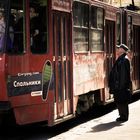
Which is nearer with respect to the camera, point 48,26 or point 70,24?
point 48,26

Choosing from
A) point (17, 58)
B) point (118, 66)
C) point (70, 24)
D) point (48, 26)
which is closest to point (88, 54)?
point (118, 66)

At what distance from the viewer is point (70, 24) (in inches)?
465

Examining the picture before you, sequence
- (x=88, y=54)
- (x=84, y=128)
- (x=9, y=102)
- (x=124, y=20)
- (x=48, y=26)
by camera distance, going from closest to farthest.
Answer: (x=9, y=102) → (x=48, y=26) → (x=84, y=128) → (x=88, y=54) → (x=124, y=20)

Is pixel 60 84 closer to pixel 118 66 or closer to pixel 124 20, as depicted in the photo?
pixel 118 66

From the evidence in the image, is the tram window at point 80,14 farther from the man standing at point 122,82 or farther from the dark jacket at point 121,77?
the dark jacket at point 121,77

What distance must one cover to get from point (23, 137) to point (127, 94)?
2.98 m

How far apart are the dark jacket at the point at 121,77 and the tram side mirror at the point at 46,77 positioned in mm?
2865

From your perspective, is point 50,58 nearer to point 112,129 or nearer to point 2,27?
point 2,27

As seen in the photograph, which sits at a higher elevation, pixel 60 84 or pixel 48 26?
pixel 48 26

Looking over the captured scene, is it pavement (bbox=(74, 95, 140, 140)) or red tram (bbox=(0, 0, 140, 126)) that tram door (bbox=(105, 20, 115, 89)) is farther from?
pavement (bbox=(74, 95, 140, 140))

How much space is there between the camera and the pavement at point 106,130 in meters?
10.9

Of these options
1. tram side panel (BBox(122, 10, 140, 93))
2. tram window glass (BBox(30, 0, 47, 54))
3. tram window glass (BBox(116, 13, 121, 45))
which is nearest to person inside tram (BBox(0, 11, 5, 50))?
tram window glass (BBox(30, 0, 47, 54))

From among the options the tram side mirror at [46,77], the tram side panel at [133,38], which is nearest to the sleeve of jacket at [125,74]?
the tram side mirror at [46,77]

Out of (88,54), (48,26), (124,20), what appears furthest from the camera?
(124,20)
